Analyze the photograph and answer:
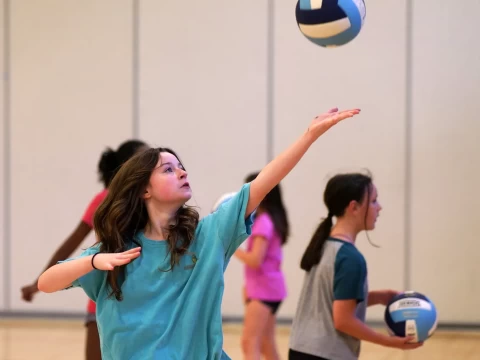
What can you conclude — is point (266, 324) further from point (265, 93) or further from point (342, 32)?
point (265, 93)

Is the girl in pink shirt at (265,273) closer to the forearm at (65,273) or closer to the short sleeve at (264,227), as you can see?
the short sleeve at (264,227)

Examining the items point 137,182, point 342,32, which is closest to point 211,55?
point 342,32

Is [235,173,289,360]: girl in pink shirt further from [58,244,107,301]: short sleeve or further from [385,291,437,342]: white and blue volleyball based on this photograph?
[58,244,107,301]: short sleeve

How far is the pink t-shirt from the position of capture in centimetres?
540

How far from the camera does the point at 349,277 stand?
11.4ft

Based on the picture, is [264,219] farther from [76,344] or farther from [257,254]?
[76,344]

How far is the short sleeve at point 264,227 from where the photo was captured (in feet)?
17.6

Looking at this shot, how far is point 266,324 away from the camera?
17.7ft

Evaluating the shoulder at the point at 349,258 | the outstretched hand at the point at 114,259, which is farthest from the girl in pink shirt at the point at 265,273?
the outstretched hand at the point at 114,259

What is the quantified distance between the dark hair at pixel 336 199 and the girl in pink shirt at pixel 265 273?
1629mm

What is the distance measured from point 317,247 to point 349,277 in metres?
0.26

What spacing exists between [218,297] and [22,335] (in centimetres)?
549

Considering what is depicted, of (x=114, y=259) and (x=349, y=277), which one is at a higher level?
(x=114, y=259)

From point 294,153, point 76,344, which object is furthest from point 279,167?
point 76,344
